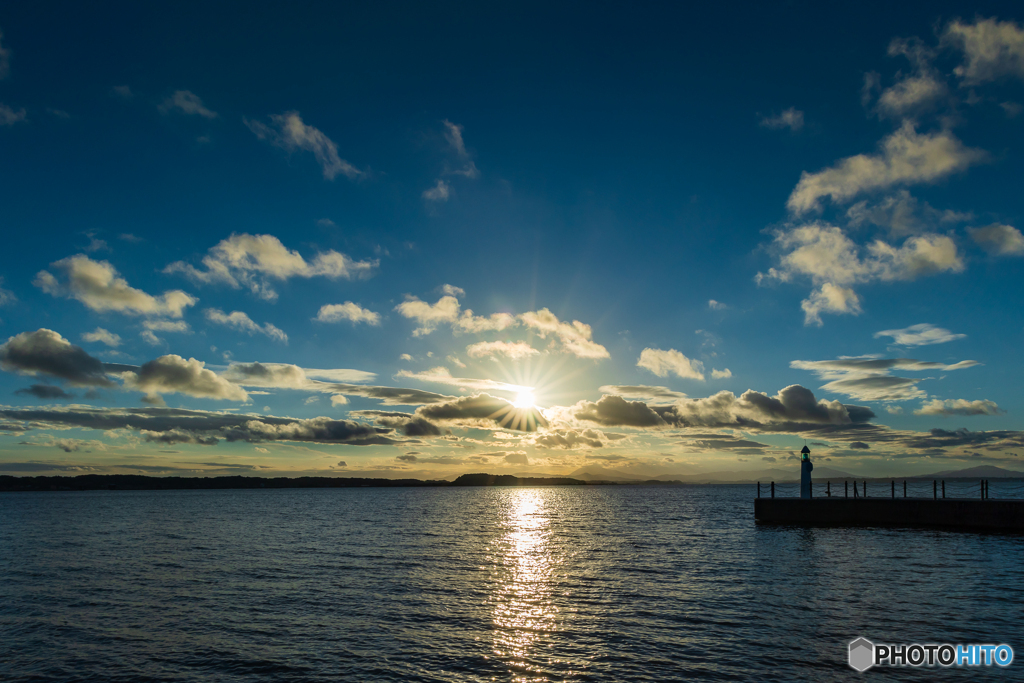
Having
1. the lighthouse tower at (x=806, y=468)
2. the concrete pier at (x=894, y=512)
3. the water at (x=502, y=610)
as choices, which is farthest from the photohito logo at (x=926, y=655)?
the lighthouse tower at (x=806, y=468)

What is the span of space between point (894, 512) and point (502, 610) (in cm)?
5394

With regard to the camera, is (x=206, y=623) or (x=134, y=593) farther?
(x=134, y=593)

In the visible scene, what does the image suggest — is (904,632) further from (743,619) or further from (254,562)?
(254,562)

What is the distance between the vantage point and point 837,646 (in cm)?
1981

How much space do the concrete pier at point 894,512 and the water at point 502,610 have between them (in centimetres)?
543

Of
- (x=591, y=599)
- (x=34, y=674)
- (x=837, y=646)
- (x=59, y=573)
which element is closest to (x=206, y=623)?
(x=34, y=674)

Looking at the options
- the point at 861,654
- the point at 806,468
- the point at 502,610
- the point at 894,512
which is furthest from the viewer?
the point at 806,468

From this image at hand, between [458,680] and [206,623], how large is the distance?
44.3 feet

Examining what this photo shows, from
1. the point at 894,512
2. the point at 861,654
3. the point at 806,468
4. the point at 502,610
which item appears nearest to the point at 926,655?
the point at 861,654

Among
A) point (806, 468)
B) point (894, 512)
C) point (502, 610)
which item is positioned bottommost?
point (502, 610)

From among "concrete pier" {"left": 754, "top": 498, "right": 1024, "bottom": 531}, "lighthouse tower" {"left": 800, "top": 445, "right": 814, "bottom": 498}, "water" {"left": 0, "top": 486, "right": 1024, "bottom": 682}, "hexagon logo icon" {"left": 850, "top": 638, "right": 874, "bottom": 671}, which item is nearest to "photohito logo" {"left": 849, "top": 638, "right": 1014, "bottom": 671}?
"hexagon logo icon" {"left": 850, "top": 638, "right": 874, "bottom": 671}

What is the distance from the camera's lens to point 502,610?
85.3ft

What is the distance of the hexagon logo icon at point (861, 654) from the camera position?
18.0 meters

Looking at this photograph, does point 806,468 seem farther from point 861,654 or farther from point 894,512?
point 861,654
